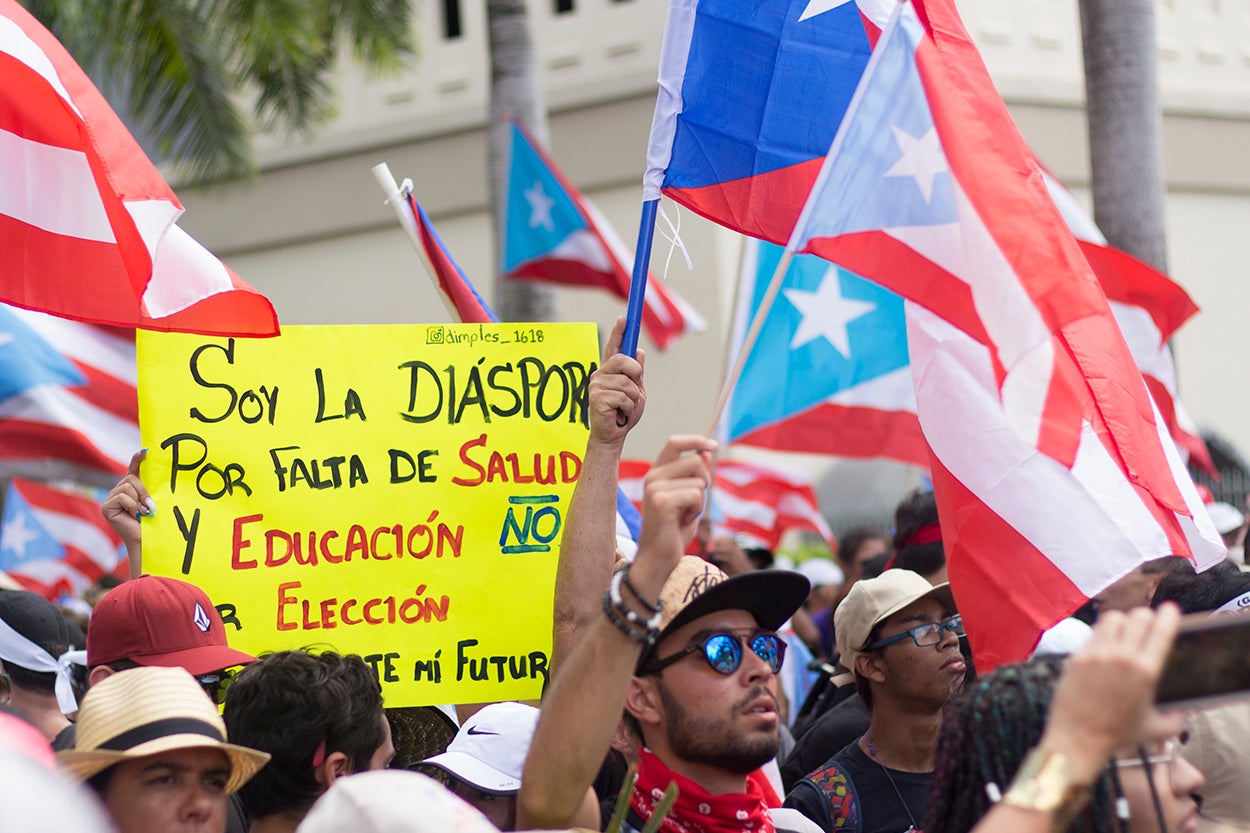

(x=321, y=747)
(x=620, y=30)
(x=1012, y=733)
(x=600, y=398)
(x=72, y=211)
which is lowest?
(x=321, y=747)

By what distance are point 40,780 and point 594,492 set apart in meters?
1.88

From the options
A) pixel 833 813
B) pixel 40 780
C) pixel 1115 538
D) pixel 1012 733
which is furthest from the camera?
pixel 833 813

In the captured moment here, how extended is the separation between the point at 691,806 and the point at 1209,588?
69.1 inches

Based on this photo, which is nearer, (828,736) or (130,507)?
Answer: (130,507)

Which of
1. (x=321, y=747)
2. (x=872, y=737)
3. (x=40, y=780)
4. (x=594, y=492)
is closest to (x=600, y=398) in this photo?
(x=594, y=492)

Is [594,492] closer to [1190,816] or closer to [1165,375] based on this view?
[1190,816]

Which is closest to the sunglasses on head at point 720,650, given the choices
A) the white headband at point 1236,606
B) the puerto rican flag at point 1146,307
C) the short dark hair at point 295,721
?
the short dark hair at point 295,721

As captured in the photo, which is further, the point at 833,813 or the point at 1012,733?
the point at 833,813

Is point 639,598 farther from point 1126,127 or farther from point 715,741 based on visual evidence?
point 1126,127

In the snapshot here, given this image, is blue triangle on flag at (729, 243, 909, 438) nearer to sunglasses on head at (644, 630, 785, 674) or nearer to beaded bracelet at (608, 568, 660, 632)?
sunglasses on head at (644, 630, 785, 674)

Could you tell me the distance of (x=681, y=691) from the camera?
321 cm

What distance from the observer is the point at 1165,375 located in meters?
6.63

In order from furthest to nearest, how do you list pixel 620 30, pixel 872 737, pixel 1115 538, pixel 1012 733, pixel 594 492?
pixel 620 30
pixel 872 737
pixel 594 492
pixel 1115 538
pixel 1012 733

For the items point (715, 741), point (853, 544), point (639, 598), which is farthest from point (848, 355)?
point (639, 598)
